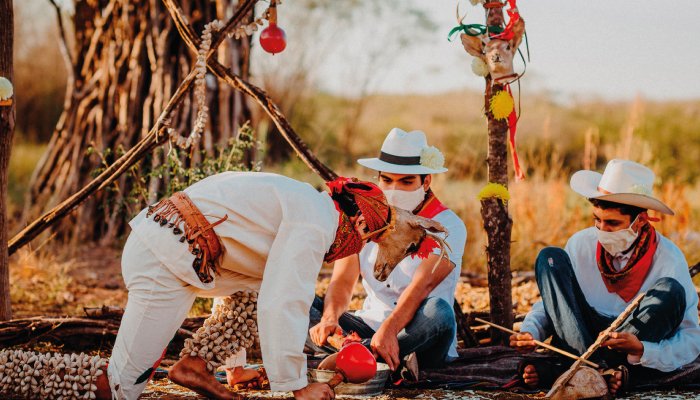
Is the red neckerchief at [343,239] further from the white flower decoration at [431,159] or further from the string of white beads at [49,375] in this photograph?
the white flower decoration at [431,159]

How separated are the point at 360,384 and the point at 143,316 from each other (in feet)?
3.27

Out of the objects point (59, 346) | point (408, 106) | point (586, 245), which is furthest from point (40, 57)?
point (586, 245)

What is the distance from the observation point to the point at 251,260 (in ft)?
10.9

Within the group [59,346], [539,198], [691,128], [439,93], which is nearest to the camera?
[59,346]

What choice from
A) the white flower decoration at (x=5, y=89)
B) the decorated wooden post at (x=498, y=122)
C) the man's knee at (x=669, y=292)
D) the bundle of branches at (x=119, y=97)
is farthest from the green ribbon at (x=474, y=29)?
the bundle of branches at (x=119, y=97)

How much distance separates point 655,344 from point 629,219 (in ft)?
1.91

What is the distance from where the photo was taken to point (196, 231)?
3188mm

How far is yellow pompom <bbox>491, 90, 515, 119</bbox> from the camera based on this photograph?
4414 millimetres

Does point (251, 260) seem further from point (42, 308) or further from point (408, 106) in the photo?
point (408, 106)

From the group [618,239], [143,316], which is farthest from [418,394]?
[143,316]

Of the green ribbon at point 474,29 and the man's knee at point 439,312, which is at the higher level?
the green ribbon at point 474,29

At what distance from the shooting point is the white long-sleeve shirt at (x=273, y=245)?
3.09 metres

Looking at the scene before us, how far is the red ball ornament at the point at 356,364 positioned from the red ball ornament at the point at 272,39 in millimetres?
1681

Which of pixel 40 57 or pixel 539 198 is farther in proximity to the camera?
pixel 40 57
